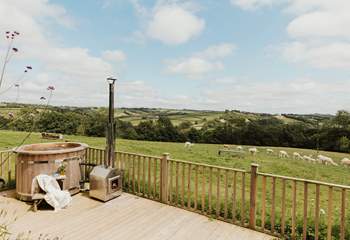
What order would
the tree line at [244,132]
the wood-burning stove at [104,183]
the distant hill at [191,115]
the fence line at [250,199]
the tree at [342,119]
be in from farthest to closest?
1. the tree at [342,119]
2. the tree line at [244,132]
3. the wood-burning stove at [104,183]
4. the fence line at [250,199]
5. the distant hill at [191,115]

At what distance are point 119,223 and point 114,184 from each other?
4.17 ft

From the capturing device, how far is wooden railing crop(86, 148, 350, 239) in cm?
353

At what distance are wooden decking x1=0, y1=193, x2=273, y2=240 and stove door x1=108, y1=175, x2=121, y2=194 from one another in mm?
296

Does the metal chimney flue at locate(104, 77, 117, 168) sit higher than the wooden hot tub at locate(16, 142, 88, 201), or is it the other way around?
the metal chimney flue at locate(104, 77, 117, 168)

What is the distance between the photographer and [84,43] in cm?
824

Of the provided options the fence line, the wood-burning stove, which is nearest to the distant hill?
the fence line

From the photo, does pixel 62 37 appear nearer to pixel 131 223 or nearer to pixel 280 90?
pixel 131 223

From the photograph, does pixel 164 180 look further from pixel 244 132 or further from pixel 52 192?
pixel 244 132

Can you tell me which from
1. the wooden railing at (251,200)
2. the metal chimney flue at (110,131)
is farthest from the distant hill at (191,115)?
the wooden railing at (251,200)

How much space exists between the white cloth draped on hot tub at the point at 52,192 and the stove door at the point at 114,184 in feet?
2.82

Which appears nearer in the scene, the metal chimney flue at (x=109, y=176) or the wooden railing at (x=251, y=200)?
the wooden railing at (x=251, y=200)

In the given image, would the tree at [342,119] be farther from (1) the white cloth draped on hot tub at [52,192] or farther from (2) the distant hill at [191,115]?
(1) the white cloth draped on hot tub at [52,192]

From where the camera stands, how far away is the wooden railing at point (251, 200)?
11.6 feet

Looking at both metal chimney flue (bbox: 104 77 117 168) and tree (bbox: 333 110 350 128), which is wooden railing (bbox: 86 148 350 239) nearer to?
metal chimney flue (bbox: 104 77 117 168)
